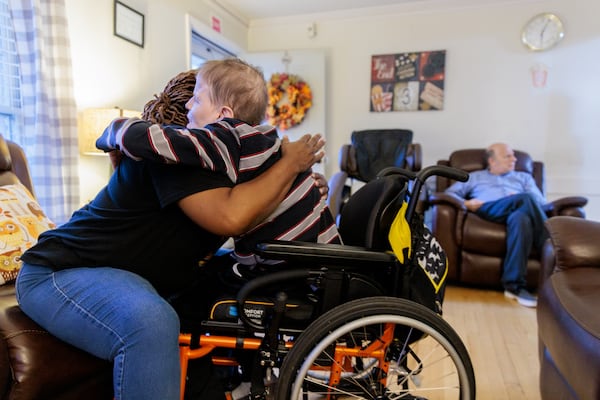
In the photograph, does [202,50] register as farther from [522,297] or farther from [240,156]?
[522,297]

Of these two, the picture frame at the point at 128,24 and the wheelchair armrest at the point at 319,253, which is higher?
the picture frame at the point at 128,24

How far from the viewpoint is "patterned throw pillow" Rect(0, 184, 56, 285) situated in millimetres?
1102

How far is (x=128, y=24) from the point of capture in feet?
8.27

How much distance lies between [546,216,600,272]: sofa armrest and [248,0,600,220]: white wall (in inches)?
98.3

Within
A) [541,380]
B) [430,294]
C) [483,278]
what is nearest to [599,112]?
[483,278]

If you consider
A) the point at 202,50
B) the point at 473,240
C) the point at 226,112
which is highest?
the point at 202,50

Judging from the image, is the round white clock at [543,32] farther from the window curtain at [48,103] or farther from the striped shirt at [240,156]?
the window curtain at [48,103]

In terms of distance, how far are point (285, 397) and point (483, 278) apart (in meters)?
2.08

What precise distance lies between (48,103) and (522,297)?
2860 millimetres

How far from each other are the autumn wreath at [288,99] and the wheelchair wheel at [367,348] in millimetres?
3064

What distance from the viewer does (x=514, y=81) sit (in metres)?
3.33

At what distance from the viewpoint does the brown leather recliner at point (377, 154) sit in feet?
10.4

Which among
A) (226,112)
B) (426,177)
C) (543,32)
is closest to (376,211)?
(426,177)

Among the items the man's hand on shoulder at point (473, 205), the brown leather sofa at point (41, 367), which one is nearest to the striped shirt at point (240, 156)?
the brown leather sofa at point (41, 367)
